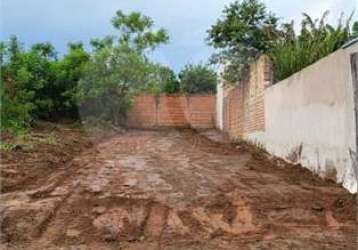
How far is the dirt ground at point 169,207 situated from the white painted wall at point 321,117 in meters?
0.27

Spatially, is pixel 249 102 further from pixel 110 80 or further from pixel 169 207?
pixel 169 207

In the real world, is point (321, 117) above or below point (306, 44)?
below

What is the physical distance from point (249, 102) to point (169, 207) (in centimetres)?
796

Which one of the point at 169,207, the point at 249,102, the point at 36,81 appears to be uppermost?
the point at 36,81

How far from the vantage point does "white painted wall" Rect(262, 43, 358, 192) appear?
5695mm

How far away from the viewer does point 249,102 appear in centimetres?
1249

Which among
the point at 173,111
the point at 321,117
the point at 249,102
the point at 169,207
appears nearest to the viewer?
the point at 169,207

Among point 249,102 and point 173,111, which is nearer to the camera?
point 249,102

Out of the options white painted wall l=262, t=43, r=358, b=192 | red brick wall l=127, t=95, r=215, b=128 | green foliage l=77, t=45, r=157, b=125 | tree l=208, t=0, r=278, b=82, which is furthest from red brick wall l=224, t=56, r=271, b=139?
red brick wall l=127, t=95, r=215, b=128

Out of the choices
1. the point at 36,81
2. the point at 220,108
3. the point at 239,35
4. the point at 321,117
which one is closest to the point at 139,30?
the point at 220,108

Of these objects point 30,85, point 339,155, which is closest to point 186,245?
point 339,155

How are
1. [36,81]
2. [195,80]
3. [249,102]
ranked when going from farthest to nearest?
[195,80], [36,81], [249,102]

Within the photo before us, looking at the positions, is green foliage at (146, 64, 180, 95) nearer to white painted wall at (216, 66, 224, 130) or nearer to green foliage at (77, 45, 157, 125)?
green foliage at (77, 45, 157, 125)

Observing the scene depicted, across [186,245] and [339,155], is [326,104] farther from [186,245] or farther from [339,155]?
[186,245]
